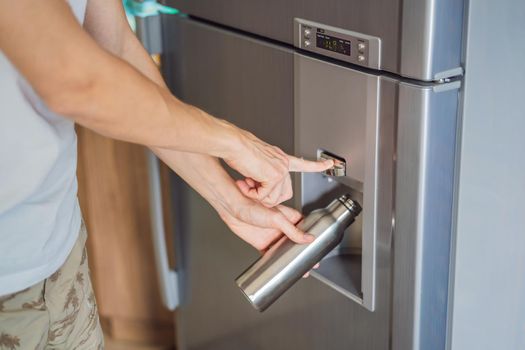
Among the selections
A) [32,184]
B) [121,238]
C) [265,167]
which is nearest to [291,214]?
[265,167]

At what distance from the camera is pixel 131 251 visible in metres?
1.97

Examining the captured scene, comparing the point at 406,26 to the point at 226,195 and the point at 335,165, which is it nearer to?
the point at 335,165

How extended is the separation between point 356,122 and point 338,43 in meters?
0.10

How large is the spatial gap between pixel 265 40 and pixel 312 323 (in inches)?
17.4

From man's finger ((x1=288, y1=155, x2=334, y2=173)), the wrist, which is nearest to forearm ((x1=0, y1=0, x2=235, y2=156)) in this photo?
the wrist

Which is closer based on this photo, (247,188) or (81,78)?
(81,78)

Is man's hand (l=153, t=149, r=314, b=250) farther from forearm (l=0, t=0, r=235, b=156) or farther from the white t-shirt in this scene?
forearm (l=0, t=0, r=235, b=156)

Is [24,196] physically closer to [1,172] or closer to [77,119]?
[1,172]

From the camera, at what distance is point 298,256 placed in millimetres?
1201

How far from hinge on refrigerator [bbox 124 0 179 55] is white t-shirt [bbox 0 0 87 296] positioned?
0.47m

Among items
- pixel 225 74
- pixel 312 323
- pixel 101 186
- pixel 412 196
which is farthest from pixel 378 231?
pixel 101 186

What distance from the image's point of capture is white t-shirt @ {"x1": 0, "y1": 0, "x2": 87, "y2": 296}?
98 centimetres

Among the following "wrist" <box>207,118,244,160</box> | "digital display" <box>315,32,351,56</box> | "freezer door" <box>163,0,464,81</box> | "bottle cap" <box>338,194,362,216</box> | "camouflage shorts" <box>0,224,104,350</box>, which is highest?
"freezer door" <box>163,0,464,81</box>

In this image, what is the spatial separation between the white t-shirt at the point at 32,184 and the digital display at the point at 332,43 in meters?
0.31
